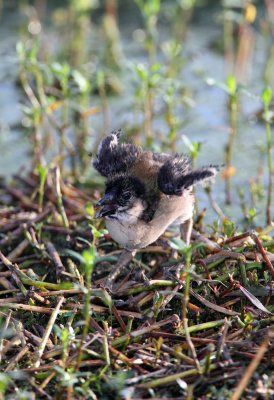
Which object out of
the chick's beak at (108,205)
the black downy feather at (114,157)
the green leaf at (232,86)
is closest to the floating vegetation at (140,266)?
the green leaf at (232,86)

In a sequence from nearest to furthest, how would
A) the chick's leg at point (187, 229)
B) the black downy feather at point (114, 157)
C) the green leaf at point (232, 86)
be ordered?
1. the black downy feather at point (114, 157)
2. the chick's leg at point (187, 229)
3. the green leaf at point (232, 86)

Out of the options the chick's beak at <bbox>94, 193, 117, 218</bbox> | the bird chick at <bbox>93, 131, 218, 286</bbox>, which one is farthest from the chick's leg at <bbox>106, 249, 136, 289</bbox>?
the chick's beak at <bbox>94, 193, 117, 218</bbox>

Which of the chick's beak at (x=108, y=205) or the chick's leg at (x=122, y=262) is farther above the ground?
the chick's beak at (x=108, y=205)

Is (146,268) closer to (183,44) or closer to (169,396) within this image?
(169,396)

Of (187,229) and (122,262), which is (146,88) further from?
(122,262)

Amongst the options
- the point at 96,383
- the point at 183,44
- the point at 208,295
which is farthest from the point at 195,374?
the point at 183,44

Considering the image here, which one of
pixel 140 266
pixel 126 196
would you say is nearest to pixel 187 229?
pixel 140 266

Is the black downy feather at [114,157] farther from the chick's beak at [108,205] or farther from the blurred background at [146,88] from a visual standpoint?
the blurred background at [146,88]
